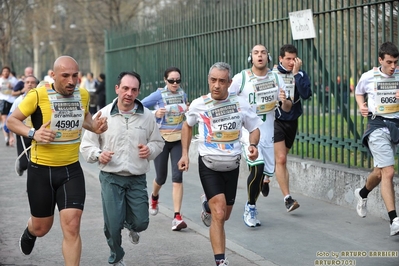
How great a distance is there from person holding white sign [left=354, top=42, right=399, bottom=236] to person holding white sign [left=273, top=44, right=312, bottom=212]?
1288mm

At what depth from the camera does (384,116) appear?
28.0 ft

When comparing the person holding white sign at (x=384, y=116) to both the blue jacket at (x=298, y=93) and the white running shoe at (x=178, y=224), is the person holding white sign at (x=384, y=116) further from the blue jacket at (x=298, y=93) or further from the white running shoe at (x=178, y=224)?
the white running shoe at (x=178, y=224)

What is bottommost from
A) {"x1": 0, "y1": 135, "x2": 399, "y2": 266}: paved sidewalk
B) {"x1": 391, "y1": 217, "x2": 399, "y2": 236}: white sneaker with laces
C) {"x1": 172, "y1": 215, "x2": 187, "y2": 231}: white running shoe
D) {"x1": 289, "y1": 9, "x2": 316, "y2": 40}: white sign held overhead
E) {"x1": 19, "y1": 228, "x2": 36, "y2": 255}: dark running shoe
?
{"x1": 0, "y1": 135, "x2": 399, "y2": 266}: paved sidewalk

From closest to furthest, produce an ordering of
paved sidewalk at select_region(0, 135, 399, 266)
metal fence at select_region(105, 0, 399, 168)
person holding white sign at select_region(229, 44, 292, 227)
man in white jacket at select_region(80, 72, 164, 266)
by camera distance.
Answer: man in white jacket at select_region(80, 72, 164, 266) → paved sidewalk at select_region(0, 135, 399, 266) → person holding white sign at select_region(229, 44, 292, 227) → metal fence at select_region(105, 0, 399, 168)

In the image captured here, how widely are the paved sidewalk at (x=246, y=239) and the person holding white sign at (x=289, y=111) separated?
436 mm

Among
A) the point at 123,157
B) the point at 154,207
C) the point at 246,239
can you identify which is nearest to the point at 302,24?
the point at 154,207

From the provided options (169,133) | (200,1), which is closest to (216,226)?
(169,133)

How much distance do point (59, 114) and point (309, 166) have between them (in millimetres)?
5311

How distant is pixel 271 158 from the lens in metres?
9.35

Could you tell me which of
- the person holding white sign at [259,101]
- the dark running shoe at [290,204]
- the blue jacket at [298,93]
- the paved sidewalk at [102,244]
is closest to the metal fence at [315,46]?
the blue jacket at [298,93]

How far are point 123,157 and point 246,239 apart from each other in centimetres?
211

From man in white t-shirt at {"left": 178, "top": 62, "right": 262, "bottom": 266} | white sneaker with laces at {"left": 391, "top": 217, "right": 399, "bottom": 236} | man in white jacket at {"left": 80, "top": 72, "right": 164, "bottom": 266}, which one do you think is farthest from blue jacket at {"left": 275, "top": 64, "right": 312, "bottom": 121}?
man in white jacket at {"left": 80, "top": 72, "right": 164, "bottom": 266}

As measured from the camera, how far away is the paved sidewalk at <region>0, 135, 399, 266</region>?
758 cm

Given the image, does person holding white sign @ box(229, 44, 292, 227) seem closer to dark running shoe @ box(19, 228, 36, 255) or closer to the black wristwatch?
dark running shoe @ box(19, 228, 36, 255)
